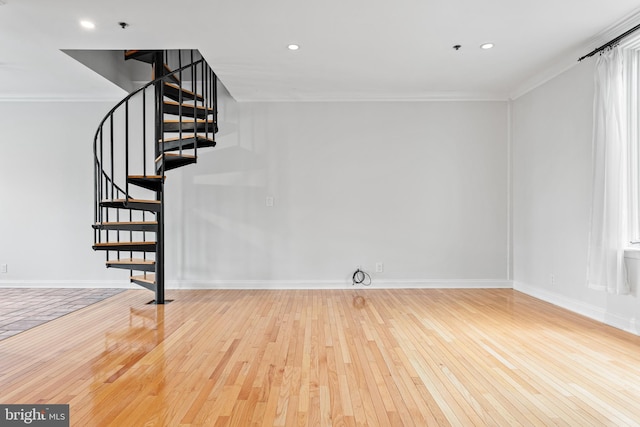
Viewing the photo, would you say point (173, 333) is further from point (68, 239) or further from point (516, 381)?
point (68, 239)

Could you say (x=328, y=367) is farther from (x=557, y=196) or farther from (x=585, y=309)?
(x=557, y=196)

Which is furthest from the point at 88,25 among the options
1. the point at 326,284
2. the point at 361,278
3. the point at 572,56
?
the point at 572,56

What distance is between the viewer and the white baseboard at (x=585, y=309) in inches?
141

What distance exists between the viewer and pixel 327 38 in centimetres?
387

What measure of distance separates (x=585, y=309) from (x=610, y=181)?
1.36 meters

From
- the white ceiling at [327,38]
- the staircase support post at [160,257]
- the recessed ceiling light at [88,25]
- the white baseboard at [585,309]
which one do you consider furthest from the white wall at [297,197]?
the recessed ceiling light at [88,25]

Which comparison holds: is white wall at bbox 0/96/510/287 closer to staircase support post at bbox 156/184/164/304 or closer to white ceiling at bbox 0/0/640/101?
white ceiling at bbox 0/0/640/101

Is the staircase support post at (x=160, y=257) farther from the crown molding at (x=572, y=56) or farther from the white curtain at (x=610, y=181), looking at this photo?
the crown molding at (x=572, y=56)

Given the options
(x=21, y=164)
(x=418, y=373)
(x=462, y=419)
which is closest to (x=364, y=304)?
(x=418, y=373)

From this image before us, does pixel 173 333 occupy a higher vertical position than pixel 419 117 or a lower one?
lower

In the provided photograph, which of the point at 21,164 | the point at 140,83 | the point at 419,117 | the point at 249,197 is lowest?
the point at 249,197

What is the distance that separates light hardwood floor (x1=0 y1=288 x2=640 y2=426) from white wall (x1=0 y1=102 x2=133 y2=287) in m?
1.66

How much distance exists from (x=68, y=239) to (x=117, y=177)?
1135mm

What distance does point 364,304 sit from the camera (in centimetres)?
474
